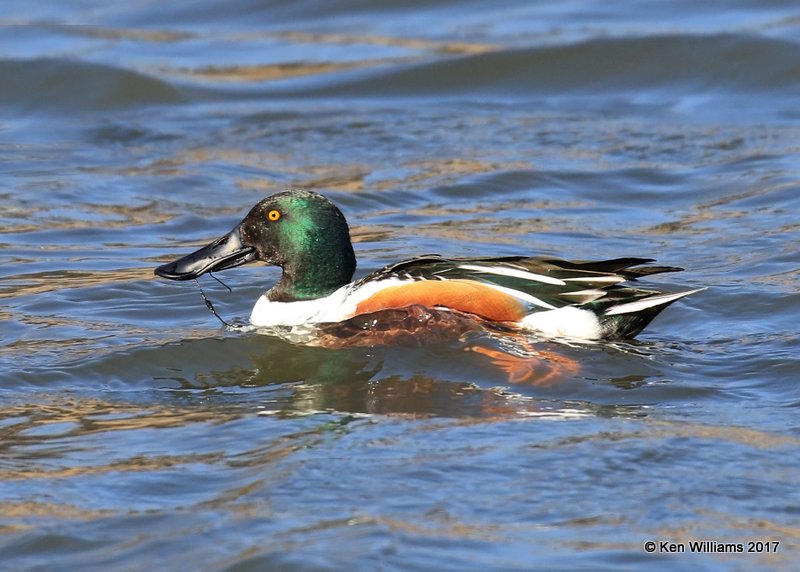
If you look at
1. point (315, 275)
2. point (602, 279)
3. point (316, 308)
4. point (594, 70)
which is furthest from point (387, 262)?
point (594, 70)

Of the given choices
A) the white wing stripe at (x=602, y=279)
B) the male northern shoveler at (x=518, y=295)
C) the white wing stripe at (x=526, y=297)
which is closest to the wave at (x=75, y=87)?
the male northern shoveler at (x=518, y=295)

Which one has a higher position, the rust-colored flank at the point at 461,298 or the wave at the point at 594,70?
the wave at the point at 594,70

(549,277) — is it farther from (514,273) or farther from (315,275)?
(315,275)

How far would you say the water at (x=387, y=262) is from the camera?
4938 millimetres

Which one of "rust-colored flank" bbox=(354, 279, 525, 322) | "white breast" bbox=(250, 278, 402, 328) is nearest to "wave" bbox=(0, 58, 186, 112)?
"white breast" bbox=(250, 278, 402, 328)

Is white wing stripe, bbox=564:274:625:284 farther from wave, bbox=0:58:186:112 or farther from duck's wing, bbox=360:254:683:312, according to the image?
wave, bbox=0:58:186:112

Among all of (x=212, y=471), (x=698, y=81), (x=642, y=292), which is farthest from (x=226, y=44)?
(x=212, y=471)

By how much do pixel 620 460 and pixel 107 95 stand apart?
10.2 m

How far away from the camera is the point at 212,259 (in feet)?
24.8

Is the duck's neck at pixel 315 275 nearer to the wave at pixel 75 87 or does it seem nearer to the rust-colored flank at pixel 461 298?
the rust-colored flank at pixel 461 298

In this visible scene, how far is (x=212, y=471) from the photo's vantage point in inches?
214

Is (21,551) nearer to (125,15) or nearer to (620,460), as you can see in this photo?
(620,460)

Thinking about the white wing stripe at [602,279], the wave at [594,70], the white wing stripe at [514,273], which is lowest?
the white wing stripe at [602,279]

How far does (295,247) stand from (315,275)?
0.18 metres
